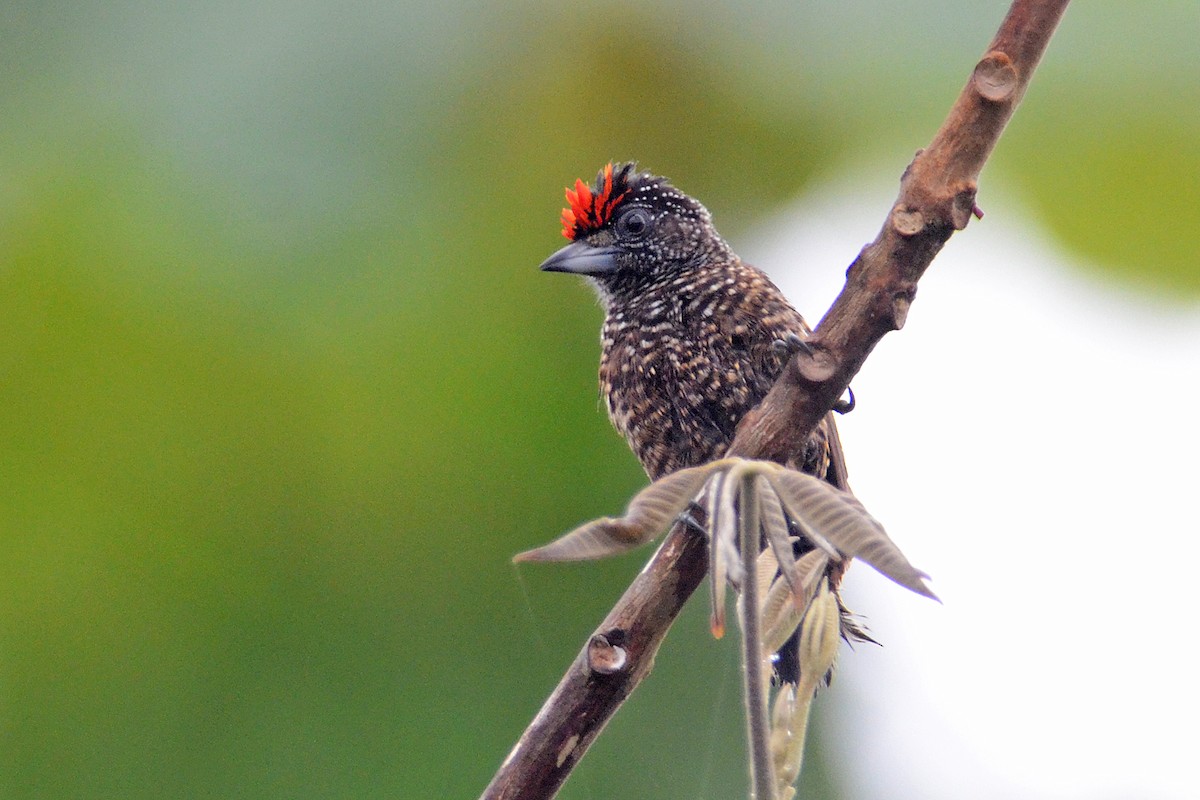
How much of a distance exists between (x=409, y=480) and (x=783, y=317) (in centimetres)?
129

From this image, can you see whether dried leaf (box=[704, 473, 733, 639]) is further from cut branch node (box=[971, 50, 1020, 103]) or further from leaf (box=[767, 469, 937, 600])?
cut branch node (box=[971, 50, 1020, 103])

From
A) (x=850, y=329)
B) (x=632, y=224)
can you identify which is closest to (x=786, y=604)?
(x=850, y=329)

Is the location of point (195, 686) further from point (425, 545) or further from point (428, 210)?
point (428, 210)

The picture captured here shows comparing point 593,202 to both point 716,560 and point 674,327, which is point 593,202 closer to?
point 674,327

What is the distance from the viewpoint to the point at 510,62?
13.3 ft

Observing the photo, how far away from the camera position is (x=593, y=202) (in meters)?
3.67

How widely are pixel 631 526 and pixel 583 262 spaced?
2.55 meters

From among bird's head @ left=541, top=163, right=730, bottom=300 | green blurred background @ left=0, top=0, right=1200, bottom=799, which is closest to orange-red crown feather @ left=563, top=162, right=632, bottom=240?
bird's head @ left=541, top=163, right=730, bottom=300

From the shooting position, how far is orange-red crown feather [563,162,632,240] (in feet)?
Answer: 12.0

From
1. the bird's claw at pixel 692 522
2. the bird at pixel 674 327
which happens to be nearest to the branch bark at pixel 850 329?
the bird's claw at pixel 692 522

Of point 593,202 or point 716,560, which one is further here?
point 593,202

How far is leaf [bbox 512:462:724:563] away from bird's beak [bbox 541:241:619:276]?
97.7 inches

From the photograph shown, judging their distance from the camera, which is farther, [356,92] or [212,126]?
[356,92]

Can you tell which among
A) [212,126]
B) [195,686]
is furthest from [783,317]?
[195,686]
